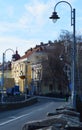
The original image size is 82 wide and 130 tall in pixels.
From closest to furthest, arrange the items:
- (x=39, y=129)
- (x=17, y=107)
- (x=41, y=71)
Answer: (x=39, y=129)
(x=17, y=107)
(x=41, y=71)

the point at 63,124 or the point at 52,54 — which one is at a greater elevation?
the point at 52,54

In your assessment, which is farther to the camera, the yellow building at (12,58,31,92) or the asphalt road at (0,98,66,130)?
the yellow building at (12,58,31,92)

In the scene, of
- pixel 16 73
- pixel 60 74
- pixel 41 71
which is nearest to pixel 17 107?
pixel 60 74

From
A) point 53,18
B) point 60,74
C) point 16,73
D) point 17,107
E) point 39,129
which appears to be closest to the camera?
point 39,129

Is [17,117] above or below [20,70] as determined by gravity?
below

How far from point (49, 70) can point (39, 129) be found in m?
117

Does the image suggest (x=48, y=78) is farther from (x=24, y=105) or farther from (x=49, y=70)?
(x=24, y=105)

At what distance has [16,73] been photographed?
177 meters

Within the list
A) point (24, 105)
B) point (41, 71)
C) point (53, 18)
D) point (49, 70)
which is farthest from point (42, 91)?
point (53, 18)

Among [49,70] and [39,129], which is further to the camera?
[49,70]

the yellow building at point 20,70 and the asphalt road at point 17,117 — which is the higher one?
the yellow building at point 20,70

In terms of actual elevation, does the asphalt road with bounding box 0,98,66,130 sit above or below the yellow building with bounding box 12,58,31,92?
below

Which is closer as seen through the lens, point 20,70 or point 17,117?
point 17,117

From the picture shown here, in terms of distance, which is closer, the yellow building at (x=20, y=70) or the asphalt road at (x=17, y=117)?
the asphalt road at (x=17, y=117)
